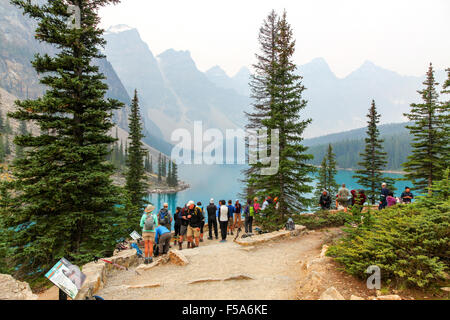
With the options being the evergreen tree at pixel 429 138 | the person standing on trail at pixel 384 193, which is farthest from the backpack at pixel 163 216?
the evergreen tree at pixel 429 138

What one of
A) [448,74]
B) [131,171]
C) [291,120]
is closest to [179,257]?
[291,120]

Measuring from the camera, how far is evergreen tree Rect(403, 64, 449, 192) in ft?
61.1

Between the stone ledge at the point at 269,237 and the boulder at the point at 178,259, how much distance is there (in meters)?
3.07

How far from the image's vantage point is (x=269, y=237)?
436 inches

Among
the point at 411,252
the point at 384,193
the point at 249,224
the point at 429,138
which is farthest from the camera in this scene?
the point at 429,138

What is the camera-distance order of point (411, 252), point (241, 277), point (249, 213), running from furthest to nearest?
point (249, 213) → point (241, 277) → point (411, 252)

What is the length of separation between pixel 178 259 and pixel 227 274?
2350 millimetres

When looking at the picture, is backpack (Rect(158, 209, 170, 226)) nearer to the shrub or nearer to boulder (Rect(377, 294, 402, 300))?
the shrub

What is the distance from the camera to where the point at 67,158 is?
33.2 ft

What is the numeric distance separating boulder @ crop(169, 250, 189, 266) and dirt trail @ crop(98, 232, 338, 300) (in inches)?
7.8

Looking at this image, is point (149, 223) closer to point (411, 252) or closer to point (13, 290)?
point (13, 290)

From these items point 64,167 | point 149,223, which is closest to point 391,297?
point 149,223

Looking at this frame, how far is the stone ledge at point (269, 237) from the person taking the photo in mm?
10591

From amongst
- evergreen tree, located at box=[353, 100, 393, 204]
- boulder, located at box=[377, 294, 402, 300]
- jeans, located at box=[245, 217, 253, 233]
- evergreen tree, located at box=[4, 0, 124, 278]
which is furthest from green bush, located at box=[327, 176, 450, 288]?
evergreen tree, located at box=[353, 100, 393, 204]
